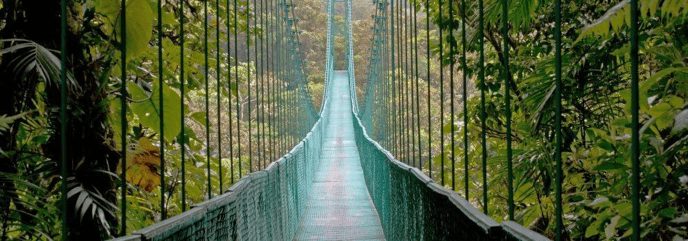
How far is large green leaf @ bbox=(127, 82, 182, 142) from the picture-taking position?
2461 mm

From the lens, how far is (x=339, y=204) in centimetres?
848

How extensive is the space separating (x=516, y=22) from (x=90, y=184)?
148 cm

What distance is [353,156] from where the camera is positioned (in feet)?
51.3

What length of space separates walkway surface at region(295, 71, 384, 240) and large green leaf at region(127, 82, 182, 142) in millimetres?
3683

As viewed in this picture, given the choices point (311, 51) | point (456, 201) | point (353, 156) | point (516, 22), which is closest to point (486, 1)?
point (516, 22)

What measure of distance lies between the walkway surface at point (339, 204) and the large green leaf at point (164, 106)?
12.1 feet

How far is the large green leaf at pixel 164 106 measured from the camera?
2.46 meters

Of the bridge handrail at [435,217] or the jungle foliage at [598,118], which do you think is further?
the bridge handrail at [435,217]

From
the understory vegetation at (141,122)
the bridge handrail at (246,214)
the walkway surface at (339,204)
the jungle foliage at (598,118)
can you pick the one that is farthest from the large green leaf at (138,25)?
the walkway surface at (339,204)

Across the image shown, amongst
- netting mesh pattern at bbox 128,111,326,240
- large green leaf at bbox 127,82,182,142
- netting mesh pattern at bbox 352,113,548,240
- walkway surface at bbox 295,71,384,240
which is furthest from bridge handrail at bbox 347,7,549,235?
walkway surface at bbox 295,71,384,240

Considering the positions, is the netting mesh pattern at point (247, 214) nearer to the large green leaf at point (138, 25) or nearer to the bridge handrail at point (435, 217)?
the large green leaf at point (138, 25)

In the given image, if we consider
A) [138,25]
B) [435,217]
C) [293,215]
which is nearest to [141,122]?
[138,25]

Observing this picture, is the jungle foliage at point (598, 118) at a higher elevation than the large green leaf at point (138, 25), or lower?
lower

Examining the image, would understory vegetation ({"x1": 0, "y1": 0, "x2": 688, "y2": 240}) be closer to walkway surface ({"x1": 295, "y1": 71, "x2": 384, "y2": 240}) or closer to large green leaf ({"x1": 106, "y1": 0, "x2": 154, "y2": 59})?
large green leaf ({"x1": 106, "y1": 0, "x2": 154, "y2": 59})
